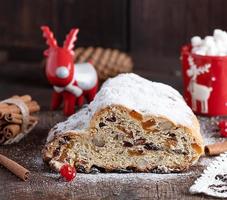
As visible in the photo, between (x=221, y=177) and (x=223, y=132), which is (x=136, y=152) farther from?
(x=223, y=132)

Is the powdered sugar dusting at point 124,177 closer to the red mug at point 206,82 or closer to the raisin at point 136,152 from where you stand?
the raisin at point 136,152

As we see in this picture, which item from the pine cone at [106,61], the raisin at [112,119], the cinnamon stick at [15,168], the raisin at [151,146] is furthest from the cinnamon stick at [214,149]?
the pine cone at [106,61]

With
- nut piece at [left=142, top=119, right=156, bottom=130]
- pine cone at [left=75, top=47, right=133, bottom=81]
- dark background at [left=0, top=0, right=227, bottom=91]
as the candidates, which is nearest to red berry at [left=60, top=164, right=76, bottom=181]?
nut piece at [left=142, top=119, right=156, bottom=130]

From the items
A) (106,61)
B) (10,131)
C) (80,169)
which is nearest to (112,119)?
(80,169)

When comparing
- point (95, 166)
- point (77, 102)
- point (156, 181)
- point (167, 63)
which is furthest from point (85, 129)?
point (167, 63)

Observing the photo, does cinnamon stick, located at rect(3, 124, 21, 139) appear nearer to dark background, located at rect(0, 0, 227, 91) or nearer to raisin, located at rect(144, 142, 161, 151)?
raisin, located at rect(144, 142, 161, 151)

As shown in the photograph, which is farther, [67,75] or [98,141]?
[67,75]

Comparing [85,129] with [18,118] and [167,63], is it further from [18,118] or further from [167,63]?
[167,63]
